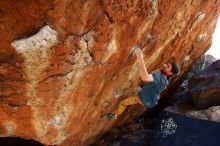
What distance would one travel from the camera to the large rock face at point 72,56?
3674 millimetres

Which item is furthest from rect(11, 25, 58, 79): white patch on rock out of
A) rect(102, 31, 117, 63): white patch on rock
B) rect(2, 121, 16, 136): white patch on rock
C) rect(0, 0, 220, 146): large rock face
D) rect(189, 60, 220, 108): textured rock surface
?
rect(189, 60, 220, 108): textured rock surface

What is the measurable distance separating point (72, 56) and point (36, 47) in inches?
20.4

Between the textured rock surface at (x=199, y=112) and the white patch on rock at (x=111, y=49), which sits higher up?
the white patch on rock at (x=111, y=49)

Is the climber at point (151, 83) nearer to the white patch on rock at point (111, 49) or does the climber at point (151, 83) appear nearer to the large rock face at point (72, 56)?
the large rock face at point (72, 56)

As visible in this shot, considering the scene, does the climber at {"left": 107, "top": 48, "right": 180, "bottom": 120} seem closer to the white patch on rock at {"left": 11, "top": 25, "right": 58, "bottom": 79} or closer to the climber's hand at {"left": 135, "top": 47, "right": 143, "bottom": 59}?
the climber's hand at {"left": 135, "top": 47, "right": 143, "bottom": 59}

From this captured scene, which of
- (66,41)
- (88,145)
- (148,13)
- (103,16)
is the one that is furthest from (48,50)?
(88,145)

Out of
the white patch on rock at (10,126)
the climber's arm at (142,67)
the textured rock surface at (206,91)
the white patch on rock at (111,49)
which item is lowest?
the textured rock surface at (206,91)

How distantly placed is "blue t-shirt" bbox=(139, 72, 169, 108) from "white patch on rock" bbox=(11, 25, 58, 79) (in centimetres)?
202

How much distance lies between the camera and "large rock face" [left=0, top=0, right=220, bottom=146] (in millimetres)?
3674

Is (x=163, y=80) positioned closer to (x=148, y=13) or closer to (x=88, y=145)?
(x=148, y=13)

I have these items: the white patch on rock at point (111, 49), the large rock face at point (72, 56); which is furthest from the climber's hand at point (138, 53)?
the white patch on rock at point (111, 49)

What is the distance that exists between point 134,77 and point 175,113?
1.38 meters

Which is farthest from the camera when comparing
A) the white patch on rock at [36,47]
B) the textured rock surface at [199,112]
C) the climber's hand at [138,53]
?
the textured rock surface at [199,112]

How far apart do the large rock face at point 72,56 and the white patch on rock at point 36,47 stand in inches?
0.4
